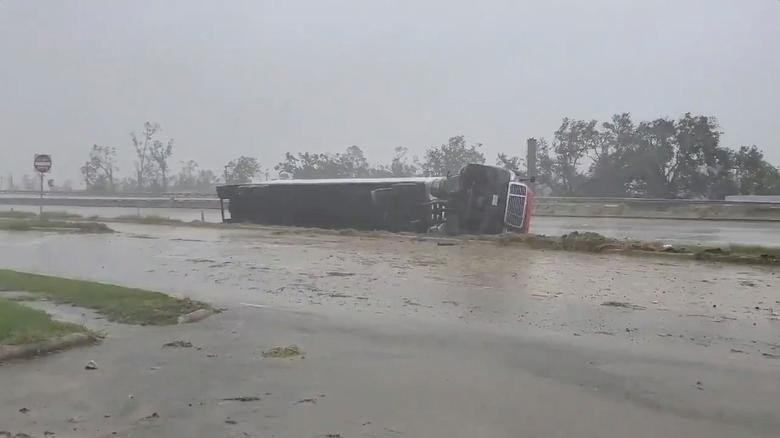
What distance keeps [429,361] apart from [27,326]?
423cm

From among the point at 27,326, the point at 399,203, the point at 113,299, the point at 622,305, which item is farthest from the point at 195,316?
the point at 399,203

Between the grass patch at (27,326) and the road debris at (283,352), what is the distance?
210cm

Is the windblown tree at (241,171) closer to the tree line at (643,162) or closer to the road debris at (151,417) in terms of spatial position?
the tree line at (643,162)

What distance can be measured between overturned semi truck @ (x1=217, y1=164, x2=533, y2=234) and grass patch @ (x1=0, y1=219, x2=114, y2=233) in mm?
5335

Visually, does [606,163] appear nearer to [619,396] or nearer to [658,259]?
[658,259]

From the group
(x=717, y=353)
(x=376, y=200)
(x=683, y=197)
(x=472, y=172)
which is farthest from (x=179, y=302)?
(x=683, y=197)

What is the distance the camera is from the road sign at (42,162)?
27.1 metres

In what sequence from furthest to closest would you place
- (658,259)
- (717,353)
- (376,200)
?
1. (376,200)
2. (658,259)
3. (717,353)

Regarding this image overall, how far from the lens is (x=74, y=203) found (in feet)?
155

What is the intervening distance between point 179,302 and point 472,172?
13.7 metres

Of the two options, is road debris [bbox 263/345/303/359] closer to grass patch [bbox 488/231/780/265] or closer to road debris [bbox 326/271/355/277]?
road debris [bbox 326/271/355/277]

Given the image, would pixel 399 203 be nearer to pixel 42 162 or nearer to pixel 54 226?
pixel 54 226

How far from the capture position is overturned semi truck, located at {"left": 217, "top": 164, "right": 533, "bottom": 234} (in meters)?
22.1

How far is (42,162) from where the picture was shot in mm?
27250
